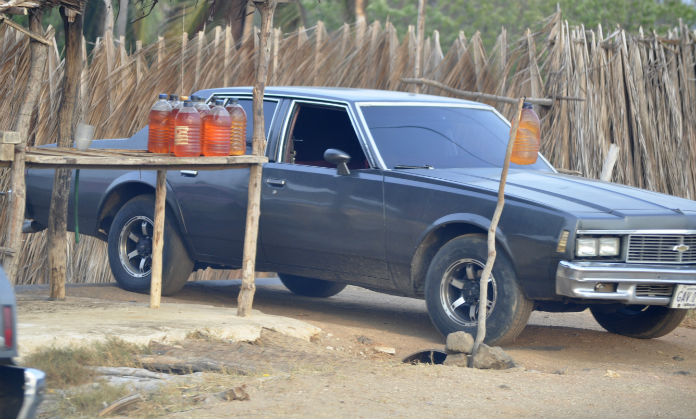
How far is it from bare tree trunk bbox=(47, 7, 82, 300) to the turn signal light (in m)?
3.27

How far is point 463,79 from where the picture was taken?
1146 cm

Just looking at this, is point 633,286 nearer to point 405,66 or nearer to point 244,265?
point 244,265

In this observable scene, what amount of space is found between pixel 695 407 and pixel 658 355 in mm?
1915

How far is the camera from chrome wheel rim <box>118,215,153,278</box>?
8312 mm

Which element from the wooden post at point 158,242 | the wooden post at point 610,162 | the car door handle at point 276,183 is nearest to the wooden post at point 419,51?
the wooden post at point 610,162

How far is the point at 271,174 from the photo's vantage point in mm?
7828

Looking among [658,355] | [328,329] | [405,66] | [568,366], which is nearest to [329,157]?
[328,329]

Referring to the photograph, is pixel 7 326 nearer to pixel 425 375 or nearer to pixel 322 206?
pixel 425 375

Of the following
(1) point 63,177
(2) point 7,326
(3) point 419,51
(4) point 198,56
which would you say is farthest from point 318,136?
(2) point 7,326

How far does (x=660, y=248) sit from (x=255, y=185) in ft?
9.03

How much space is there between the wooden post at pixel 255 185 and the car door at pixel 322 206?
0.59m

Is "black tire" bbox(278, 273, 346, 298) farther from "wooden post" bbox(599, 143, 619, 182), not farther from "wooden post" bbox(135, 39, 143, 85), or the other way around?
"wooden post" bbox(135, 39, 143, 85)

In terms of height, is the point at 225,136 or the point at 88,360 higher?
the point at 225,136

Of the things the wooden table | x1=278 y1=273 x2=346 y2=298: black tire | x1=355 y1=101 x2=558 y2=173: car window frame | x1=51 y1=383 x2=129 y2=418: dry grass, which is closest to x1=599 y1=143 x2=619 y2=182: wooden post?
x1=355 y1=101 x2=558 y2=173: car window frame
